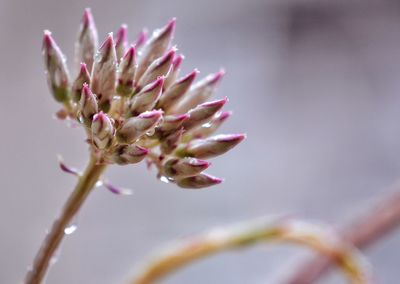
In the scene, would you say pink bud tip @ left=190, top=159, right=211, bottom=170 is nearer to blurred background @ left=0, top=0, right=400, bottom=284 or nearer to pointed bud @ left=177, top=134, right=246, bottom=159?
pointed bud @ left=177, top=134, right=246, bottom=159

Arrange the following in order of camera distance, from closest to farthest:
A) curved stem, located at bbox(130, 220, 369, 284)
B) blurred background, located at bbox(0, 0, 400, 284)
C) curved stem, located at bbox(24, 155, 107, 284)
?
curved stem, located at bbox(24, 155, 107, 284) → curved stem, located at bbox(130, 220, 369, 284) → blurred background, located at bbox(0, 0, 400, 284)

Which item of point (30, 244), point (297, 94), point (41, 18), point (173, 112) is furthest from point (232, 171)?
point (173, 112)

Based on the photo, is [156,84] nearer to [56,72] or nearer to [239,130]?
[56,72]

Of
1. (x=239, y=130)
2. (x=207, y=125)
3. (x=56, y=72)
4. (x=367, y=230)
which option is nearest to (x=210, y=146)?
(x=207, y=125)

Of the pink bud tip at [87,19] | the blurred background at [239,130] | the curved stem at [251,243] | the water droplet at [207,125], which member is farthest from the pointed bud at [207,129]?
the blurred background at [239,130]

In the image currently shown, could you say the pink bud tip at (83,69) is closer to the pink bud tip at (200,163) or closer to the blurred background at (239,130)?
the pink bud tip at (200,163)

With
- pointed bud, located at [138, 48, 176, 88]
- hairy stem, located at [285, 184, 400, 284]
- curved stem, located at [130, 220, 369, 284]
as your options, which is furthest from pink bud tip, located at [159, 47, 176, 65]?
hairy stem, located at [285, 184, 400, 284]

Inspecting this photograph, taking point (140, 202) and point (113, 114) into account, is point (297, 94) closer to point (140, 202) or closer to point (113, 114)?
point (140, 202)
